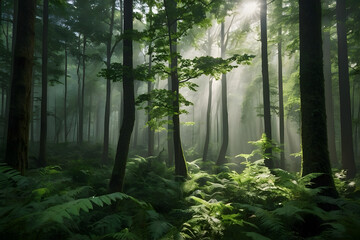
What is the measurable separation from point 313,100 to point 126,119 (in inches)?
234

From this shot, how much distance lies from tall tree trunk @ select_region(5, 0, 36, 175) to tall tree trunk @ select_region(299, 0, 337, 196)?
7549mm

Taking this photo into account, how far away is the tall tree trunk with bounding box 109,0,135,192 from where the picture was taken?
22.1 feet

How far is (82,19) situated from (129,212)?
16298 mm

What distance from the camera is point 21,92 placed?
4.96m

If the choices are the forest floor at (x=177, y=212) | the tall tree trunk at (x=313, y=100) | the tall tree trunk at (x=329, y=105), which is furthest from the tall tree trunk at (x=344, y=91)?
the tall tree trunk at (x=313, y=100)

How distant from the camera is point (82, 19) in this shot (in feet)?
50.9

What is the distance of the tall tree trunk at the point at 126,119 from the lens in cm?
673

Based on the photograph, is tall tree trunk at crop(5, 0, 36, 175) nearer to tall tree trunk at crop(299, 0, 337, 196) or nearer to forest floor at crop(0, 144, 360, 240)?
forest floor at crop(0, 144, 360, 240)

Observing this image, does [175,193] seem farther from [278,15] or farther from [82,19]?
[82,19]

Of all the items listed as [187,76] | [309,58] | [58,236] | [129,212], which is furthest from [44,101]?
[309,58]

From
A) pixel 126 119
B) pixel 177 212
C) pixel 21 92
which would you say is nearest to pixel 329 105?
pixel 126 119

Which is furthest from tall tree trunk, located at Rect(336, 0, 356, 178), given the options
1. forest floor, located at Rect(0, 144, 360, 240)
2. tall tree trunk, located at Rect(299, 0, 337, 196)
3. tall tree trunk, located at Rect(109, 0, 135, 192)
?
tall tree trunk, located at Rect(109, 0, 135, 192)

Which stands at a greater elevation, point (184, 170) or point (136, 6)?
point (136, 6)

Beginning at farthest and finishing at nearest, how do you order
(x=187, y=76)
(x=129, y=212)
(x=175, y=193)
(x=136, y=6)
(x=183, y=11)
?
(x=136, y=6) < (x=187, y=76) < (x=183, y=11) < (x=175, y=193) < (x=129, y=212)
